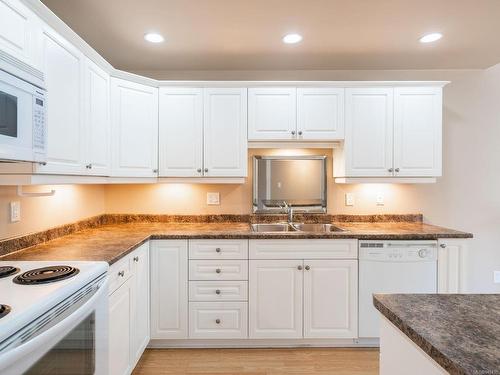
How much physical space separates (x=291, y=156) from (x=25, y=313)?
96.7 inches

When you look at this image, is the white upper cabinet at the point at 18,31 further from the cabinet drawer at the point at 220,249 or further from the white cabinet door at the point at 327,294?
the white cabinet door at the point at 327,294

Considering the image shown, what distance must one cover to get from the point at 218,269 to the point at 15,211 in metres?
1.41

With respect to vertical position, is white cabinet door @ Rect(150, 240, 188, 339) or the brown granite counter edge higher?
the brown granite counter edge

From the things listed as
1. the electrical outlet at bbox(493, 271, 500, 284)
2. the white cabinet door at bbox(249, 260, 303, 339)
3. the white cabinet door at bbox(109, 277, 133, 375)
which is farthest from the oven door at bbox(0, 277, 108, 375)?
the electrical outlet at bbox(493, 271, 500, 284)

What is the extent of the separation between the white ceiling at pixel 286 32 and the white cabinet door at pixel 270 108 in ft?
1.07

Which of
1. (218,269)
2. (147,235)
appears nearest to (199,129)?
(147,235)

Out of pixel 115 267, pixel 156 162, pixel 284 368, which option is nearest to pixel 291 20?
pixel 156 162

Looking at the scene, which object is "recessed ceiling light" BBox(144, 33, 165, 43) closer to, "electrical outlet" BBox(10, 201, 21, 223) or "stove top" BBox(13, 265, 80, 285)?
"electrical outlet" BBox(10, 201, 21, 223)

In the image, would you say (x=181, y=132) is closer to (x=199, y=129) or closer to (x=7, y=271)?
(x=199, y=129)

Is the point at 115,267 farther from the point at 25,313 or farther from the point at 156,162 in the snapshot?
the point at 156,162

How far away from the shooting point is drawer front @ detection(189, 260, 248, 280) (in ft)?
7.97

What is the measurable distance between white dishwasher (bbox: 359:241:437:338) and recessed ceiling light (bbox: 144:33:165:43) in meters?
2.30

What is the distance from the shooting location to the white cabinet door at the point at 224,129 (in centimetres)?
273

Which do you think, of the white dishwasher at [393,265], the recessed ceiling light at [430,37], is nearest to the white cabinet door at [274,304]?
the white dishwasher at [393,265]
